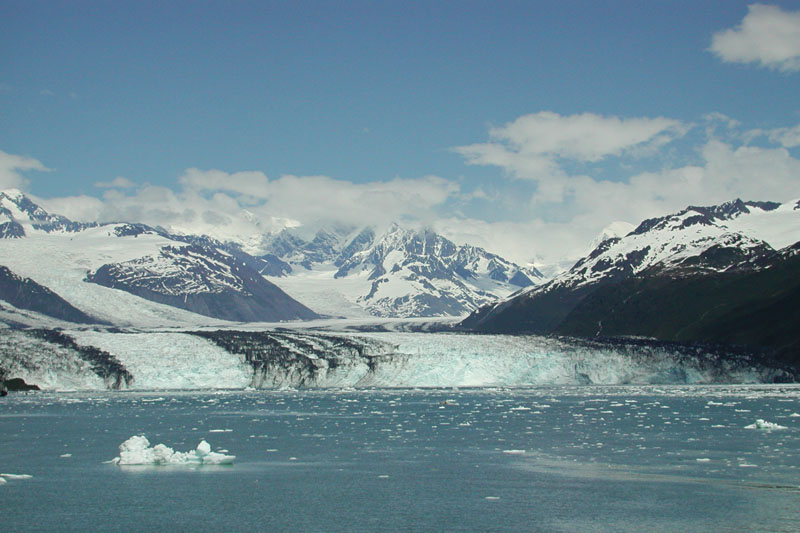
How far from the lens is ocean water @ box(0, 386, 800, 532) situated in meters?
25.4

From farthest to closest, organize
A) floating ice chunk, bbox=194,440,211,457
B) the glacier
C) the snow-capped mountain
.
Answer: the snow-capped mountain, the glacier, floating ice chunk, bbox=194,440,211,457

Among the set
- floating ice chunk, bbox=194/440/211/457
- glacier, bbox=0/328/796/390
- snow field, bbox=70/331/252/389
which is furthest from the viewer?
glacier, bbox=0/328/796/390

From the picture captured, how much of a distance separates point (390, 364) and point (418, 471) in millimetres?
69410

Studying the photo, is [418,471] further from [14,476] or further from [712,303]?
[712,303]

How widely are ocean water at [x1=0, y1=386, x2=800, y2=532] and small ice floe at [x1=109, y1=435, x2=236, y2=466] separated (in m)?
0.87

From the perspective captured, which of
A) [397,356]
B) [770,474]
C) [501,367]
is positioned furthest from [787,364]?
[770,474]

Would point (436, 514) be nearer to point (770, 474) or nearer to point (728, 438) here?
point (770, 474)

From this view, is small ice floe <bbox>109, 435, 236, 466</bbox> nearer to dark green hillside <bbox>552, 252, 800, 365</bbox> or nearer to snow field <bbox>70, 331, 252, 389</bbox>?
snow field <bbox>70, 331, 252, 389</bbox>

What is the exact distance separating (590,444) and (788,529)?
18602 millimetres

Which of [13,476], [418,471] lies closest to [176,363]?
[13,476]

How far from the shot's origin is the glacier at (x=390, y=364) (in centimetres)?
10019

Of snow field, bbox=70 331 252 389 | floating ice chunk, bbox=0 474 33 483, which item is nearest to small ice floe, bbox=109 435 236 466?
floating ice chunk, bbox=0 474 33 483

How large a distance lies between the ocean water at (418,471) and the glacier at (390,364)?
119 ft

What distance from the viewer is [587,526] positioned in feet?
79.9
